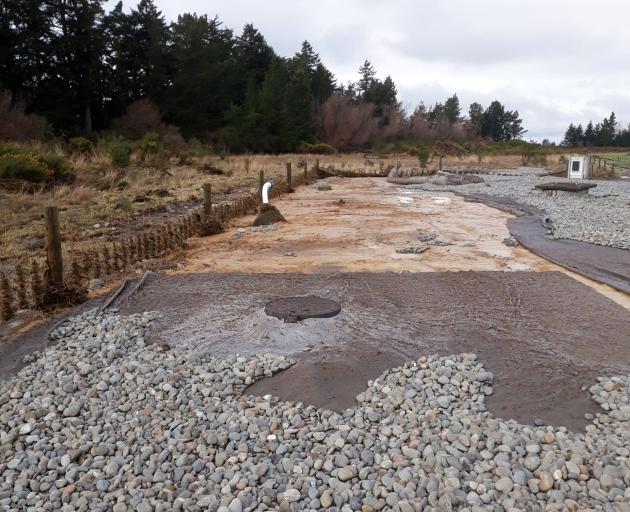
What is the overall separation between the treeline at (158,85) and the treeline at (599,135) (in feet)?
86.6

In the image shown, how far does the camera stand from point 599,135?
65750mm

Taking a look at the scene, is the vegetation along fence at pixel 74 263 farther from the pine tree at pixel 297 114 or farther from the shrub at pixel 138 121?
the pine tree at pixel 297 114

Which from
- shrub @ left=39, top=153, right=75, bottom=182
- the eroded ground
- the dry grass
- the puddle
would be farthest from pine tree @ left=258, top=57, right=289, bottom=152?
the eroded ground

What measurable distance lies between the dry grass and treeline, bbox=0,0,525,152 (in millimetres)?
6412

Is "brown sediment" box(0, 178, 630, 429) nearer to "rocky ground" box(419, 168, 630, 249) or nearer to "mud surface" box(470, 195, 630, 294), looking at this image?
"mud surface" box(470, 195, 630, 294)

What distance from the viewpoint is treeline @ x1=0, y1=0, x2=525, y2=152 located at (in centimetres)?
2589

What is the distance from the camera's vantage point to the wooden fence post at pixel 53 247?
5.35 metres

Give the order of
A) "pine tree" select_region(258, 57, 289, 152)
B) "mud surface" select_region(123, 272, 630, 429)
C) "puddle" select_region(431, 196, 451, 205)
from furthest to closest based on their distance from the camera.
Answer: "pine tree" select_region(258, 57, 289, 152) → "puddle" select_region(431, 196, 451, 205) → "mud surface" select_region(123, 272, 630, 429)

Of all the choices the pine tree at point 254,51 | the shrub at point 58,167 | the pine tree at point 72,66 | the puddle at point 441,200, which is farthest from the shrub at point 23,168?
the pine tree at point 254,51

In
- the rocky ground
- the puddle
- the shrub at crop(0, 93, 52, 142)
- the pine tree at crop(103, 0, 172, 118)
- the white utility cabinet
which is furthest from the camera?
the pine tree at crop(103, 0, 172, 118)

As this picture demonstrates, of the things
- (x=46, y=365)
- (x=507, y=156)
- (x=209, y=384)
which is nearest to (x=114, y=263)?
(x=46, y=365)

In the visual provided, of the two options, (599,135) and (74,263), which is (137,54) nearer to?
(74,263)

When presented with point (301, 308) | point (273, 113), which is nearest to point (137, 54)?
point (273, 113)

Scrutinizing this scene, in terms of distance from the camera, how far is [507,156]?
42219mm
